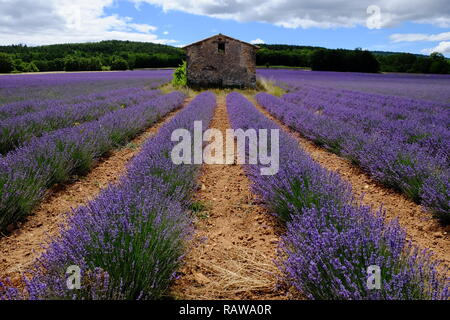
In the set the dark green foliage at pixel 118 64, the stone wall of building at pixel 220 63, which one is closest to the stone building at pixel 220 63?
the stone wall of building at pixel 220 63

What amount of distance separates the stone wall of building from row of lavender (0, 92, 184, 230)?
1226cm

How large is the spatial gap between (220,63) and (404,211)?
16.1 m

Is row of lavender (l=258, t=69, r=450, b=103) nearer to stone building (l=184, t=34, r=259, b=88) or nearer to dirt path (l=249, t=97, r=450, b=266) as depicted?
stone building (l=184, t=34, r=259, b=88)

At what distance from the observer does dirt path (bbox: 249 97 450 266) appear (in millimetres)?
2446

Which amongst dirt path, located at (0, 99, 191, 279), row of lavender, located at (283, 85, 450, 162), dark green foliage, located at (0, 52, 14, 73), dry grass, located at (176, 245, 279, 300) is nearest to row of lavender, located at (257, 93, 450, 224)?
row of lavender, located at (283, 85, 450, 162)

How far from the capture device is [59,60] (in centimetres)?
5012

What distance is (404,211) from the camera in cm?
306

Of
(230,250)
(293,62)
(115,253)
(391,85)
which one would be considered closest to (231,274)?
(230,250)

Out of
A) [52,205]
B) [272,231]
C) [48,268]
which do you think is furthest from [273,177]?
[52,205]

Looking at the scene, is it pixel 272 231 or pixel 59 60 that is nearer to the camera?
pixel 272 231

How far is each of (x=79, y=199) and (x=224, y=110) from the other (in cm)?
753
